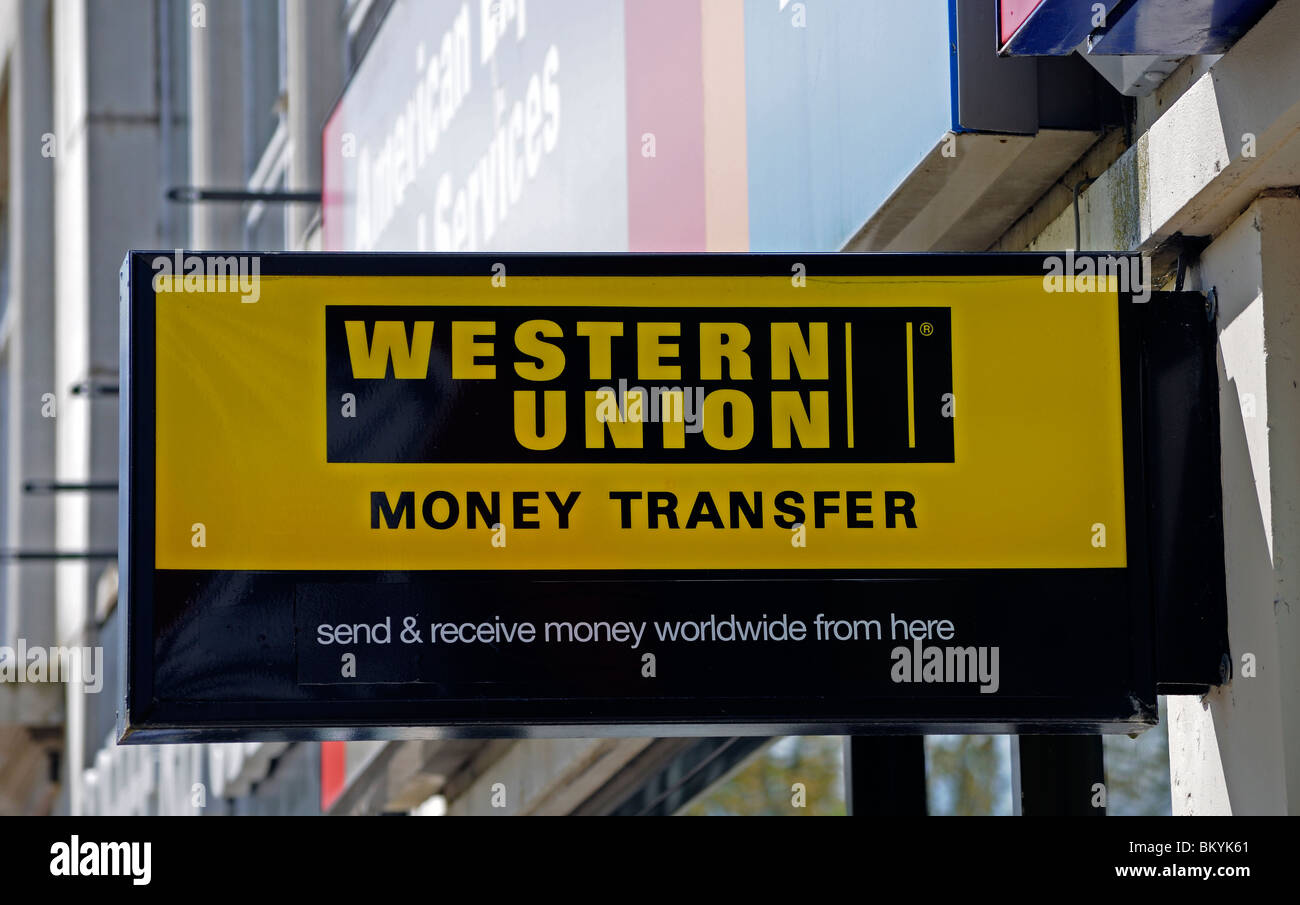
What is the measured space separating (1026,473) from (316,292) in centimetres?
130

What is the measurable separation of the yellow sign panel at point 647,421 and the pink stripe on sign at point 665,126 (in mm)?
2094

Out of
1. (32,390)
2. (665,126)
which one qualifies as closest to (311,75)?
(665,126)

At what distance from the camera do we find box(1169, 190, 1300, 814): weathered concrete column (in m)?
3.95

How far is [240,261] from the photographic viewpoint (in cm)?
403

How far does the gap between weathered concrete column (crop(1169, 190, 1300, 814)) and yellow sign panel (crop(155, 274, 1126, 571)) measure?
0.81 feet

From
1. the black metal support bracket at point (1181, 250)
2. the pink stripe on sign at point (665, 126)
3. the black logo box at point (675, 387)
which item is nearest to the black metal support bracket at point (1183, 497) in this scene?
the black metal support bracket at point (1181, 250)

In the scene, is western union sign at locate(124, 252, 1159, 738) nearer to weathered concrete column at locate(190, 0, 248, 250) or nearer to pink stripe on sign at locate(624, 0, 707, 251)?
pink stripe on sign at locate(624, 0, 707, 251)

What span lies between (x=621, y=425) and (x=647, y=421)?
0.15 feet

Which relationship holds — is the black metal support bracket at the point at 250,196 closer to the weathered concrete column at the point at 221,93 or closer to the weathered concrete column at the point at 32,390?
the weathered concrete column at the point at 221,93

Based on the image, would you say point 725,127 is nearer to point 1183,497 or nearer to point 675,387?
point 675,387

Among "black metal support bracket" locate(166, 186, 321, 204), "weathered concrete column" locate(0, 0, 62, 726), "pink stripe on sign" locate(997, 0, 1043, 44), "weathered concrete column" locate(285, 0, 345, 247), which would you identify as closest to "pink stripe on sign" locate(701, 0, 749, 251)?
"pink stripe on sign" locate(997, 0, 1043, 44)

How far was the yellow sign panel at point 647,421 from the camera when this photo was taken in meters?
3.95

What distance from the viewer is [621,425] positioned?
158 inches
